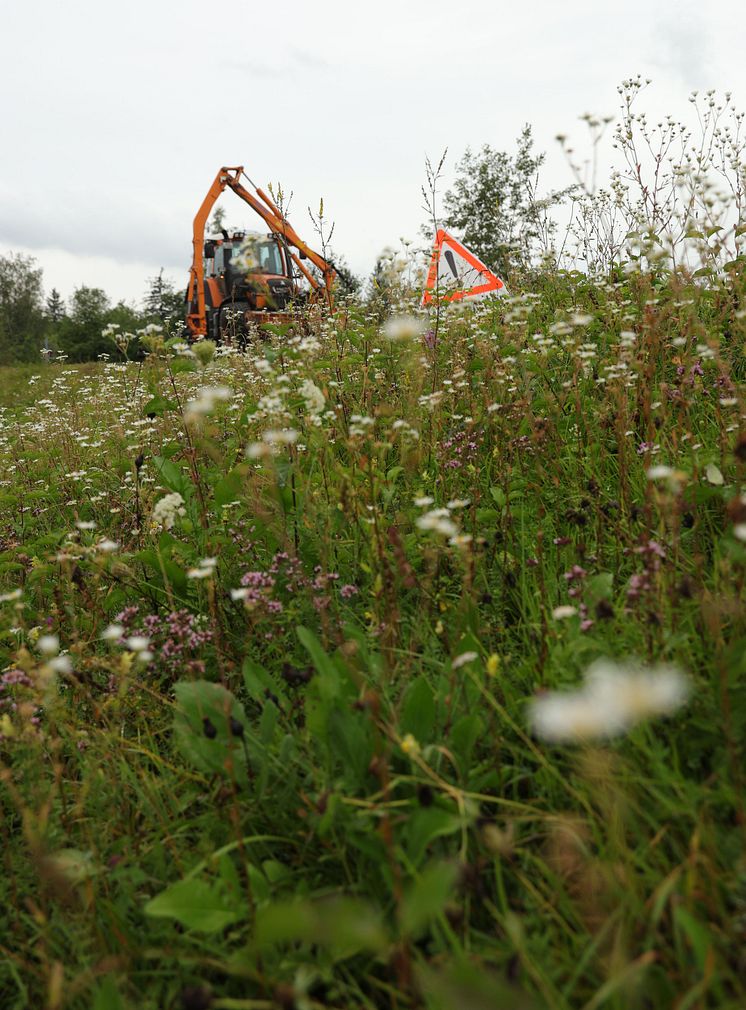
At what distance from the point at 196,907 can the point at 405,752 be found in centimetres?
49

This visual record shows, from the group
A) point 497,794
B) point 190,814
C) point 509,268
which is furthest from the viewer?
point 509,268

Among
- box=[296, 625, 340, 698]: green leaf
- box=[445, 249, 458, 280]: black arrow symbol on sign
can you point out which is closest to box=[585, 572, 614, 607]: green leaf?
box=[296, 625, 340, 698]: green leaf

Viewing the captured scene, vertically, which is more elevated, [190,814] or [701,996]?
[701,996]

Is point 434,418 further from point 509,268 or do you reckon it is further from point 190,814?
point 509,268

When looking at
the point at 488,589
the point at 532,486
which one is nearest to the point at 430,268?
the point at 532,486

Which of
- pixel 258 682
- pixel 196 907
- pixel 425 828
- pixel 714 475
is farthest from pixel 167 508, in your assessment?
pixel 714 475

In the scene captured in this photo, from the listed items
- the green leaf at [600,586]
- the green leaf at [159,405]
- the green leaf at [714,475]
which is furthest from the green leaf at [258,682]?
the green leaf at [159,405]

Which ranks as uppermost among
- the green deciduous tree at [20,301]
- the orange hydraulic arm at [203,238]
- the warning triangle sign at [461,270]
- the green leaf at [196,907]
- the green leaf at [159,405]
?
the green deciduous tree at [20,301]

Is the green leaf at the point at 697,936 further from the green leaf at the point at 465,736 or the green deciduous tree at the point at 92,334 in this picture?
the green deciduous tree at the point at 92,334

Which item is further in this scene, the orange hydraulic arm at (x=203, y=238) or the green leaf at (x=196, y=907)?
the orange hydraulic arm at (x=203, y=238)

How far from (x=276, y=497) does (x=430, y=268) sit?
266 centimetres

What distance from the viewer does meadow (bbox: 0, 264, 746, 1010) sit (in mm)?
1044

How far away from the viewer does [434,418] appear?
2.80 metres

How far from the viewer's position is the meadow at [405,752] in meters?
1.04
